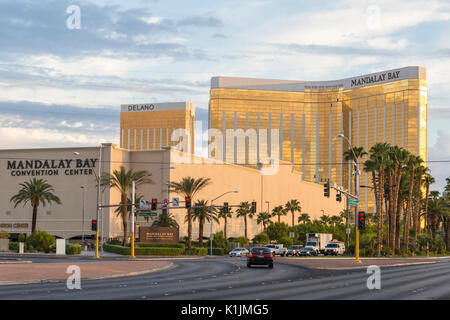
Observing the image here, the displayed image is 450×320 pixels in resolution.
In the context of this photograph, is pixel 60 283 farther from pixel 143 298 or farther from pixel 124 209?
pixel 124 209

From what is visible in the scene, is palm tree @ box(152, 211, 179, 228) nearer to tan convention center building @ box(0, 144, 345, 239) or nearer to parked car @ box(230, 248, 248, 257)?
tan convention center building @ box(0, 144, 345, 239)

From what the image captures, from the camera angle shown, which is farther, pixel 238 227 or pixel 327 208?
pixel 327 208

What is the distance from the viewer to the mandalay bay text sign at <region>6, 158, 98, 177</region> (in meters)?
116

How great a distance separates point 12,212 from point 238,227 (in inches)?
1855

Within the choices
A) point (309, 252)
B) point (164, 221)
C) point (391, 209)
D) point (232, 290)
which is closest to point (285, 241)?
point (164, 221)

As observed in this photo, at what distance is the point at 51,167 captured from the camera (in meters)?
118

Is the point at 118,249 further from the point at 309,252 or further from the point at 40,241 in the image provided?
the point at 309,252

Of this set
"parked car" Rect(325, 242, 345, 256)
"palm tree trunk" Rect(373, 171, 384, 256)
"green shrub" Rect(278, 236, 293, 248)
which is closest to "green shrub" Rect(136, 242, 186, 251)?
"parked car" Rect(325, 242, 345, 256)

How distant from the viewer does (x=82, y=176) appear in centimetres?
11650

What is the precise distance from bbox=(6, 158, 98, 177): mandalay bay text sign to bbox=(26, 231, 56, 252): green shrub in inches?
1200

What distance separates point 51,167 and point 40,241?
36029 millimetres

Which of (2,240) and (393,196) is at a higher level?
(393,196)
